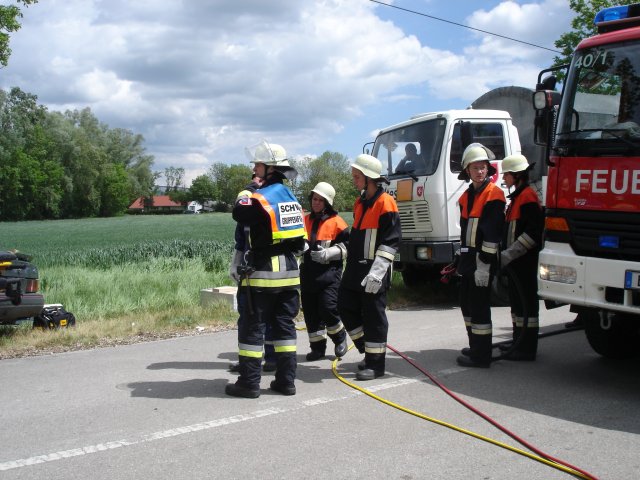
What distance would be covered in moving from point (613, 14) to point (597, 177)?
1525 mm

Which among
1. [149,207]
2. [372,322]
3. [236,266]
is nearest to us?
[236,266]

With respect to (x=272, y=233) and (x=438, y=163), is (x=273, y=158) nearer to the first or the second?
(x=272, y=233)

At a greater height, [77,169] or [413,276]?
[77,169]

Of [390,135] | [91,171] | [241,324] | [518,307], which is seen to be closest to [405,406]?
[241,324]

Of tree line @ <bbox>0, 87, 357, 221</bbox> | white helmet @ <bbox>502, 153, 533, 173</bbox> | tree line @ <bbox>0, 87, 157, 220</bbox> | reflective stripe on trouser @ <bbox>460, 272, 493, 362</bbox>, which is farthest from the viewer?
tree line @ <bbox>0, 87, 157, 220</bbox>

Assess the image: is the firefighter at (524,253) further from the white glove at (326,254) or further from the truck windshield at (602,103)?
the white glove at (326,254)

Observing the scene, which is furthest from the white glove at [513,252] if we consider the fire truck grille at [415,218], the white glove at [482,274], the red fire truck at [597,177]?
the fire truck grille at [415,218]

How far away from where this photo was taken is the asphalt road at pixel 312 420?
362cm

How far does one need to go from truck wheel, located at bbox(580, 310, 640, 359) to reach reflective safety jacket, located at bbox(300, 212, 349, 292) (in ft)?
Result: 7.67

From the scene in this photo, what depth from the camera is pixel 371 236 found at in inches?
216

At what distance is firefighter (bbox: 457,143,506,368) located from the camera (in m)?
5.68

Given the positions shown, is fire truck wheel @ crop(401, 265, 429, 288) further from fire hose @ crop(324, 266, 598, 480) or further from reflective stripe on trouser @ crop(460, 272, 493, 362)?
reflective stripe on trouser @ crop(460, 272, 493, 362)

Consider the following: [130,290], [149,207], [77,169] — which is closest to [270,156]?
[130,290]

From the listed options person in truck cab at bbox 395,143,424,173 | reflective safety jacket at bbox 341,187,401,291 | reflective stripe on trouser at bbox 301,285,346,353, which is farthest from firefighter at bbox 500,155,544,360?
person in truck cab at bbox 395,143,424,173
